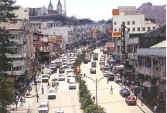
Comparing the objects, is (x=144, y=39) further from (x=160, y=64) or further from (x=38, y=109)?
(x=38, y=109)

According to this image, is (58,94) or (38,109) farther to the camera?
(58,94)

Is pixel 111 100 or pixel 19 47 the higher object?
pixel 19 47

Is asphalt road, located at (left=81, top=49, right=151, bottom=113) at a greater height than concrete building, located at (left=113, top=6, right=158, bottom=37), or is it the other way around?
concrete building, located at (left=113, top=6, right=158, bottom=37)

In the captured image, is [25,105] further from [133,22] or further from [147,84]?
[133,22]

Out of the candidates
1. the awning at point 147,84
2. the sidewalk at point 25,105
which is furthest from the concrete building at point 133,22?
the awning at point 147,84

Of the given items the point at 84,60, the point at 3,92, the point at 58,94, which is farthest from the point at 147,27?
the point at 3,92

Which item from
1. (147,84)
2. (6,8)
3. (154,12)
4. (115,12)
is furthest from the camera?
(154,12)

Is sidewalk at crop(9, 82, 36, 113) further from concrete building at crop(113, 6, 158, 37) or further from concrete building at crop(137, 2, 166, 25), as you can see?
concrete building at crop(137, 2, 166, 25)

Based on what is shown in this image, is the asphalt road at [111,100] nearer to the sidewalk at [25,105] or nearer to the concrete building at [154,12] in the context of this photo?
the sidewalk at [25,105]

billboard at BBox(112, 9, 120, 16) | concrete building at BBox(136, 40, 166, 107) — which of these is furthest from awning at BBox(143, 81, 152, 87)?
billboard at BBox(112, 9, 120, 16)

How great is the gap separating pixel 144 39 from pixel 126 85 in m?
10.1

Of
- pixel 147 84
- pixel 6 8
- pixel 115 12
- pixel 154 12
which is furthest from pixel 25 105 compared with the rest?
pixel 154 12

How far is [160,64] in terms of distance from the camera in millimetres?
37500

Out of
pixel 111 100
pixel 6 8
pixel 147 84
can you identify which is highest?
pixel 6 8
